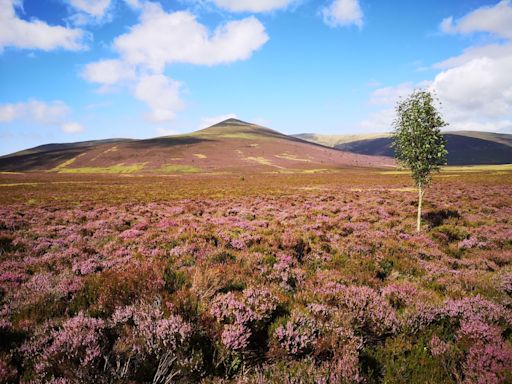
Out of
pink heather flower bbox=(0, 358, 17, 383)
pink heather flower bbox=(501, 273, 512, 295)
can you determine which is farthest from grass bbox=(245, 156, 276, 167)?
pink heather flower bbox=(0, 358, 17, 383)

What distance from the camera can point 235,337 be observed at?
3881mm

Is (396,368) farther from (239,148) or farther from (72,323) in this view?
(239,148)

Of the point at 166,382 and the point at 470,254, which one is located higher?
the point at 166,382

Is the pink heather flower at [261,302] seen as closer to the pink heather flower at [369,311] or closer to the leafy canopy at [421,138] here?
the pink heather flower at [369,311]

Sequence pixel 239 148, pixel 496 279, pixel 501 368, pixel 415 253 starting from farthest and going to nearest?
pixel 239 148
pixel 415 253
pixel 496 279
pixel 501 368

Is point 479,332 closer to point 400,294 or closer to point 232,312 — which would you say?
point 400,294

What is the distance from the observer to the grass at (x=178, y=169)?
115025mm

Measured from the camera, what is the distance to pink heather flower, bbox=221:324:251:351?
3799 mm

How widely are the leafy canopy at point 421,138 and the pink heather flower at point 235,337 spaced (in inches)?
549

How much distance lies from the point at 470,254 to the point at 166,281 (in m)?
10.7

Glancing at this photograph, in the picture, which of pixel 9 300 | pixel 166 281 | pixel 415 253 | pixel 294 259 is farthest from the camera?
pixel 415 253

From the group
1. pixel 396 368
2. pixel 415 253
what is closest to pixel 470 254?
pixel 415 253

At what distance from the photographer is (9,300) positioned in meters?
5.48

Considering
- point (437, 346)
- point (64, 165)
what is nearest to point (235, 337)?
point (437, 346)
